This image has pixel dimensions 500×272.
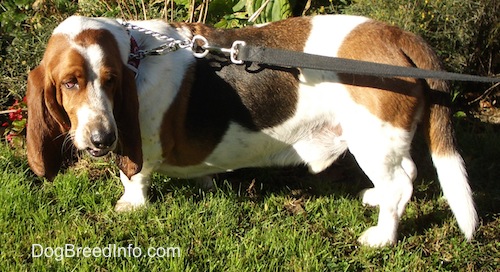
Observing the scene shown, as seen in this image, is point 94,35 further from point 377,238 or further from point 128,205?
point 377,238

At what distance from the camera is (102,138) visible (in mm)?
3352

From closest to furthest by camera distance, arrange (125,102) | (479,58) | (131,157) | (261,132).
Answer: (125,102) → (131,157) → (261,132) → (479,58)

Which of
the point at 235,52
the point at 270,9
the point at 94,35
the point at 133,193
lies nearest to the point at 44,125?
the point at 94,35

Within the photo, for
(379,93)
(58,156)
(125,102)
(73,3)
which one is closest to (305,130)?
(379,93)

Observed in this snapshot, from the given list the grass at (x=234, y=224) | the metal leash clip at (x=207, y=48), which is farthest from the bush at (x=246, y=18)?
the metal leash clip at (x=207, y=48)

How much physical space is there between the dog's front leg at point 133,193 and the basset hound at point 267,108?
3 cm

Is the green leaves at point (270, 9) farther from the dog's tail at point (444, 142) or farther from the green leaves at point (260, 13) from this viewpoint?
the dog's tail at point (444, 142)

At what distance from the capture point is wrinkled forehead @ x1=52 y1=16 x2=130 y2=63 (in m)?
3.46

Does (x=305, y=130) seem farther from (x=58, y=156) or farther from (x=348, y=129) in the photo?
(x=58, y=156)

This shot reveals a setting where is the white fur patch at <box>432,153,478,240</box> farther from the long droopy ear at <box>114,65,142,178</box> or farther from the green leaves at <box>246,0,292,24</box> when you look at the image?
the green leaves at <box>246,0,292,24</box>

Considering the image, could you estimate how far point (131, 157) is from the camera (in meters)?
3.84

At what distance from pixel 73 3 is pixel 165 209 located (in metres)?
2.89

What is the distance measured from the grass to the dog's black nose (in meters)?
0.82

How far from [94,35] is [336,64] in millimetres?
1367
